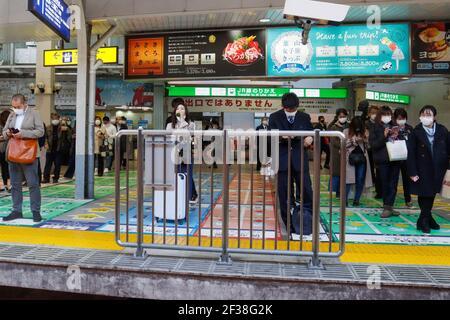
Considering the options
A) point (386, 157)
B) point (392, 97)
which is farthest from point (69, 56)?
point (392, 97)

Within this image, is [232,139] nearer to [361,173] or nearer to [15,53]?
[361,173]

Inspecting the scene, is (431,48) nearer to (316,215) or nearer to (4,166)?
(316,215)

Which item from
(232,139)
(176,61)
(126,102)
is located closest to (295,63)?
(176,61)

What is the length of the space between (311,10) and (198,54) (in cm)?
351

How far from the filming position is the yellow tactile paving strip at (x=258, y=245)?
3.63m

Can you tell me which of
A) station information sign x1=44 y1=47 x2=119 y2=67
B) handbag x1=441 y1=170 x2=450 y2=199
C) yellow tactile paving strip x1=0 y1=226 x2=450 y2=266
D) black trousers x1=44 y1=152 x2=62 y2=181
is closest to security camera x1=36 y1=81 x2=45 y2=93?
Answer: station information sign x1=44 y1=47 x2=119 y2=67

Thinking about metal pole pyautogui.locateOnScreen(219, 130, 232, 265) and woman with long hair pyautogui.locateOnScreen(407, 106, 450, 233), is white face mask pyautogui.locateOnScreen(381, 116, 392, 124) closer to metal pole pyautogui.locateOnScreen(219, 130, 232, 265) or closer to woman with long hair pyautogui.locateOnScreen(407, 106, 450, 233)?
woman with long hair pyautogui.locateOnScreen(407, 106, 450, 233)

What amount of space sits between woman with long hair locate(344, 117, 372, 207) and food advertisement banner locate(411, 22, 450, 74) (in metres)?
2.06

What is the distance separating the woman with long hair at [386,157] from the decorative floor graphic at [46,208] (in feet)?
14.2

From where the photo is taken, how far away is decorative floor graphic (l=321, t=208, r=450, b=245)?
172 inches

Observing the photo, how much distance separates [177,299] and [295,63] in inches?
224

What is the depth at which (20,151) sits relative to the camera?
186 inches

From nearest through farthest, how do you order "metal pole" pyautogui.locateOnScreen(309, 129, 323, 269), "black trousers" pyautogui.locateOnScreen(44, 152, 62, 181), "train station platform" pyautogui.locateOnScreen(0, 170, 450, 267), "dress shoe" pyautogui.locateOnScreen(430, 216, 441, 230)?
"metal pole" pyautogui.locateOnScreen(309, 129, 323, 269) < "train station platform" pyautogui.locateOnScreen(0, 170, 450, 267) < "dress shoe" pyautogui.locateOnScreen(430, 216, 441, 230) < "black trousers" pyautogui.locateOnScreen(44, 152, 62, 181)

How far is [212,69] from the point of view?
817 centimetres
